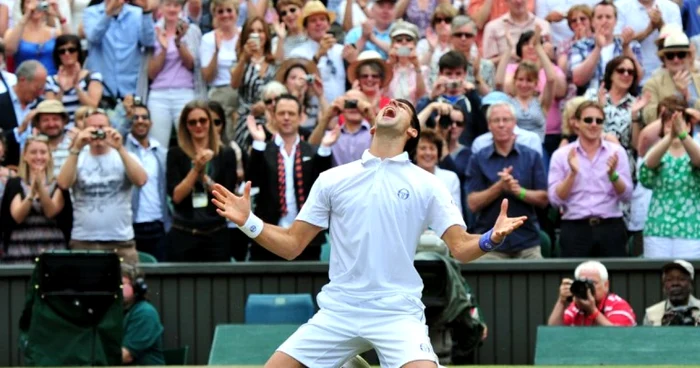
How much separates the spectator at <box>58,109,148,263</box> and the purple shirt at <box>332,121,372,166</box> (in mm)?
1589

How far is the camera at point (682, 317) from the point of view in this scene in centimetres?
1183

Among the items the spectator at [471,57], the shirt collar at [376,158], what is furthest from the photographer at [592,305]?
the shirt collar at [376,158]

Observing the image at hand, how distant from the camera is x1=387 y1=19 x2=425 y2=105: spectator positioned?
14109 mm

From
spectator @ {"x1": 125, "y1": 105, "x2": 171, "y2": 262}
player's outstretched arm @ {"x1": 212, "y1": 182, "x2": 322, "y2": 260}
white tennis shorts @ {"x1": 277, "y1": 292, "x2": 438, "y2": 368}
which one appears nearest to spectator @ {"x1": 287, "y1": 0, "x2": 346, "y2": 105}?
spectator @ {"x1": 125, "y1": 105, "x2": 171, "y2": 262}

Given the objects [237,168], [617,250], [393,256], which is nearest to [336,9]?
[237,168]

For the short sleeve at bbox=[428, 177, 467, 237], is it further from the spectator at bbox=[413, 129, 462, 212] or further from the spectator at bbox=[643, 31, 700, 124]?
the spectator at bbox=[643, 31, 700, 124]

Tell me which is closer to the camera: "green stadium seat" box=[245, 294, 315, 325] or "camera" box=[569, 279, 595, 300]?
"camera" box=[569, 279, 595, 300]

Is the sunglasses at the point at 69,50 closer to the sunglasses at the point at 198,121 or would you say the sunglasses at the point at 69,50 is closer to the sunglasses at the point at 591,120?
the sunglasses at the point at 198,121

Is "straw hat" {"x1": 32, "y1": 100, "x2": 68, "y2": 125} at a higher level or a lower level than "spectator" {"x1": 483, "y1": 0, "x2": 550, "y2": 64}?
lower

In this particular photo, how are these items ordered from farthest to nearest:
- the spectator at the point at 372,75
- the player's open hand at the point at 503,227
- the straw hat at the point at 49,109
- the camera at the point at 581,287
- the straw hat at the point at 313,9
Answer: the straw hat at the point at 313,9 → the spectator at the point at 372,75 → the straw hat at the point at 49,109 → the camera at the point at 581,287 → the player's open hand at the point at 503,227

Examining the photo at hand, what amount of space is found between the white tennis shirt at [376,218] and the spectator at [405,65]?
607 centimetres

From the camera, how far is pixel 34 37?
14.9 m

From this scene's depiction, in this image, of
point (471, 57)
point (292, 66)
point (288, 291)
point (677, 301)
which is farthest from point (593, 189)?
point (292, 66)

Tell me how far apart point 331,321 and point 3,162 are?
21.3 ft
